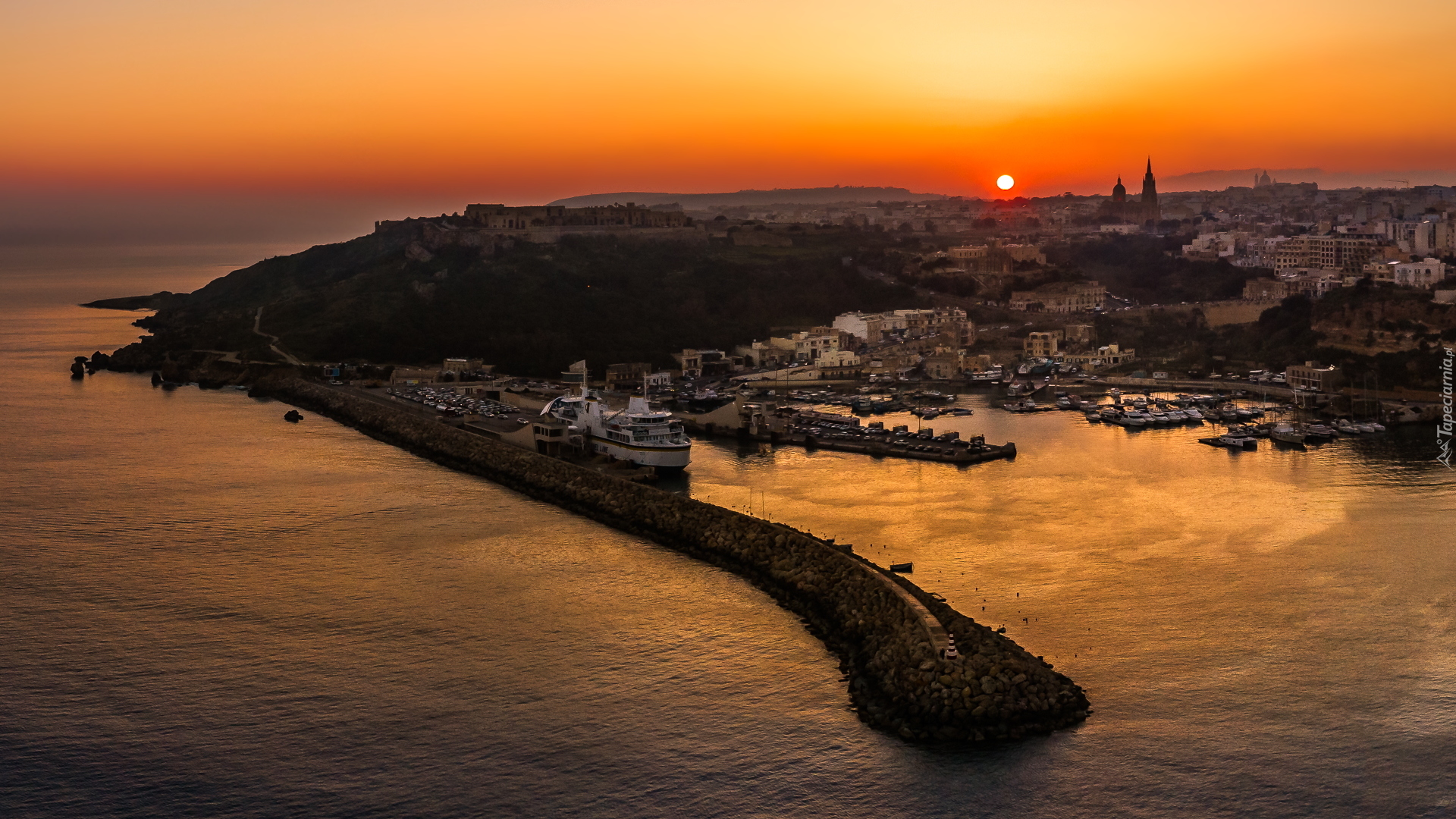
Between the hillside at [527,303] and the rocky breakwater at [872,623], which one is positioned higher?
the hillside at [527,303]

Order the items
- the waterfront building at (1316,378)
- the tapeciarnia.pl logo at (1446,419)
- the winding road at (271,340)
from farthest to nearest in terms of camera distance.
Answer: the winding road at (271,340) < the waterfront building at (1316,378) < the tapeciarnia.pl logo at (1446,419)

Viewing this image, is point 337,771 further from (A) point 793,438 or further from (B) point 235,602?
(A) point 793,438

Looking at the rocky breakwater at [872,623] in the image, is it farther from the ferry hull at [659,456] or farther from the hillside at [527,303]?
the hillside at [527,303]

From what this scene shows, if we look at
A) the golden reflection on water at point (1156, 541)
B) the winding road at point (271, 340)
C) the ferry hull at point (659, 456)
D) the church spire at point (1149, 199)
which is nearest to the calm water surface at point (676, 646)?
the golden reflection on water at point (1156, 541)

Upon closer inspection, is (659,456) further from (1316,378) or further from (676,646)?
(1316,378)

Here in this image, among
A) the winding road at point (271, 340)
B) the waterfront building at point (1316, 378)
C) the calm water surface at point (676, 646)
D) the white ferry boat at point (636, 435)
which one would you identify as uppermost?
the winding road at point (271, 340)

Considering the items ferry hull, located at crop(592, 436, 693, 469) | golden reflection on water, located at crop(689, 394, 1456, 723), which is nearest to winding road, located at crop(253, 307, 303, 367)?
golden reflection on water, located at crop(689, 394, 1456, 723)

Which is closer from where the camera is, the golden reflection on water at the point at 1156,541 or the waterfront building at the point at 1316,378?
the golden reflection on water at the point at 1156,541

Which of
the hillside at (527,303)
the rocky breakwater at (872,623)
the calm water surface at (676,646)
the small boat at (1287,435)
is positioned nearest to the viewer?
the calm water surface at (676,646)
